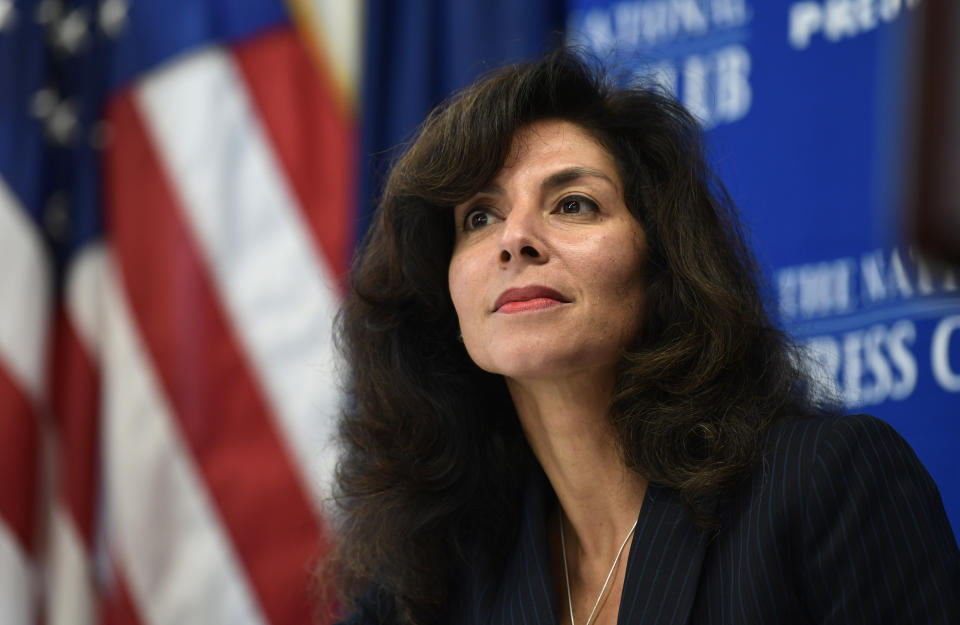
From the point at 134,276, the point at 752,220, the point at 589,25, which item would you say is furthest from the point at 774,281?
the point at 134,276

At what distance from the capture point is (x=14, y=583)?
2.92 metres

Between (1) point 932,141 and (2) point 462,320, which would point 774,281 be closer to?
(2) point 462,320

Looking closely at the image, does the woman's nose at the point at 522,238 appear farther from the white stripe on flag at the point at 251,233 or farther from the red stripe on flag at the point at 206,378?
the red stripe on flag at the point at 206,378

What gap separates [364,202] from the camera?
2.74m

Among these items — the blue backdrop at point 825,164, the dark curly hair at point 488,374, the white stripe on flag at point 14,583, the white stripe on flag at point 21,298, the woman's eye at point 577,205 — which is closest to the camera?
the dark curly hair at point 488,374

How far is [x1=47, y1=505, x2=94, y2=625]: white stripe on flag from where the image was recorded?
3.02 metres

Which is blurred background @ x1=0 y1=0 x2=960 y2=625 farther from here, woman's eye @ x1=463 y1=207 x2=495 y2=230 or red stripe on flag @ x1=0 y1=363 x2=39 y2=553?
woman's eye @ x1=463 y1=207 x2=495 y2=230

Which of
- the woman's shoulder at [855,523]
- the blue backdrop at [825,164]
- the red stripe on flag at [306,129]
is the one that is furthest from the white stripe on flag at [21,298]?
the woman's shoulder at [855,523]

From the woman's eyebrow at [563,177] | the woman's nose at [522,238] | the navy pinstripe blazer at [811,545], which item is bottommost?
Answer: the navy pinstripe blazer at [811,545]

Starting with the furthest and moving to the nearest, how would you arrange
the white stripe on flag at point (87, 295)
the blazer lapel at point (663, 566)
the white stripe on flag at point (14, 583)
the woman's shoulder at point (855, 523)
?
the white stripe on flag at point (87, 295), the white stripe on flag at point (14, 583), the blazer lapel at point (663, 566), the woman's shoulder at point (855, 523)

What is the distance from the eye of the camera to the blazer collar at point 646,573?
1.32 m

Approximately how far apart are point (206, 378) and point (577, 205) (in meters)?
1.80

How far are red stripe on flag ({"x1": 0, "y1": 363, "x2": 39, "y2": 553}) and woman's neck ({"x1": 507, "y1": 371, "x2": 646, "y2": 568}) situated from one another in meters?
1.95

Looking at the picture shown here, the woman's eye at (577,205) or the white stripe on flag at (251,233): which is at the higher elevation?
the white stripe on flag at (251,233)
